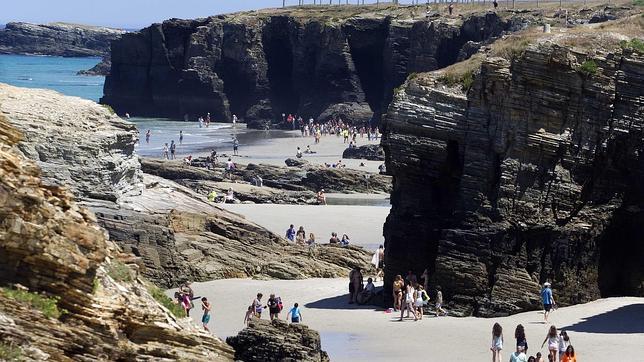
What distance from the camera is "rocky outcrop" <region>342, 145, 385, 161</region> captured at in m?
73.4

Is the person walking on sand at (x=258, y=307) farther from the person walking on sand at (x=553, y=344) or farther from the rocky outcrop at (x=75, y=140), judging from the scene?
the person walking on sand at (x=553, y=344)

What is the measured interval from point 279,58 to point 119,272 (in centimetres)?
8868

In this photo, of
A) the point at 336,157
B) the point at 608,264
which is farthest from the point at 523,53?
the point at 336,157

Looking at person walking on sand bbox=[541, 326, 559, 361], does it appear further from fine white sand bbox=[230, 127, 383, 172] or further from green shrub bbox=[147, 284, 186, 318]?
fine white sand bbox=[230, 127, 383, 172]

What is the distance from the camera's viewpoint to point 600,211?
31.2 m

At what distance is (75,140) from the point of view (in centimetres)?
3262

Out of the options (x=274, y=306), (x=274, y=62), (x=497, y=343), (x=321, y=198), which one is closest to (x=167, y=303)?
(x=497, y=343)

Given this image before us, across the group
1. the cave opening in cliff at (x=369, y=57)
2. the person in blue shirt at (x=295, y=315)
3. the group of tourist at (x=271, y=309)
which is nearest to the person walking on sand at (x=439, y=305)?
the group of tourist at (x=271, y=309)

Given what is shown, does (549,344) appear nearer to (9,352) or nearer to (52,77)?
(9,352)

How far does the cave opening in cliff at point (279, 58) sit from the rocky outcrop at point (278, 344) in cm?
8057

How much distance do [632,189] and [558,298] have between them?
9.11 ft

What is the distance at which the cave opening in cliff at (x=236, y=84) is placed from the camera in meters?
105

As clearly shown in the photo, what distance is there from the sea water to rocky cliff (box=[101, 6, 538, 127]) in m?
13.5

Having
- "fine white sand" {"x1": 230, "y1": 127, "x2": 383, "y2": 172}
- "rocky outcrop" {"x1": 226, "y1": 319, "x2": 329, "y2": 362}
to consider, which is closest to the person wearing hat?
"rocky outcrop" {"x1": 226, "y1": 319, "x2": 329, "y2": 362}
